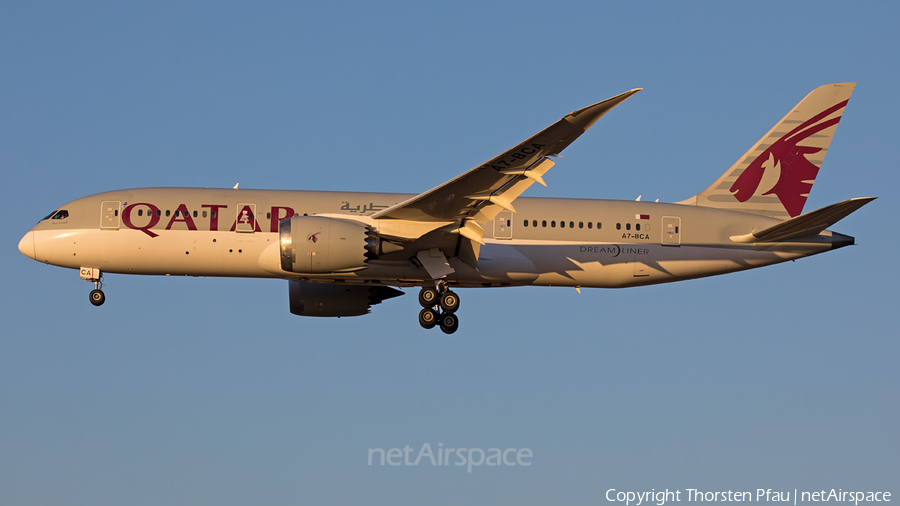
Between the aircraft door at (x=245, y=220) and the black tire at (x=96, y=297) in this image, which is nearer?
the aircraft door at (x=245, y=220)

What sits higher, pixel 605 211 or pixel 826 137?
pixel 826 137

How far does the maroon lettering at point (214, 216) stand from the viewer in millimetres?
31984

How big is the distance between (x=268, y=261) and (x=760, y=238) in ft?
52.4

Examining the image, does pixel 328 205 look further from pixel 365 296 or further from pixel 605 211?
pixel 605 211

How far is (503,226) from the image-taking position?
3262 centimetres

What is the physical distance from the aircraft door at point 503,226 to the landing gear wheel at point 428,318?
3.14 meters

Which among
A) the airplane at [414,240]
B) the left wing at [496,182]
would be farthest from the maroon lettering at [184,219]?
the left wing at [496,182]

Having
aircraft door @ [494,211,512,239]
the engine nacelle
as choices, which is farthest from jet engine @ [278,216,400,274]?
aircraft door @ [494,211,512,239]

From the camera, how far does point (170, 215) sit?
32.2 meters

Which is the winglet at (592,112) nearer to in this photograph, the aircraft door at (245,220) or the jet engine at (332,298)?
the aircraft door at (245,220)

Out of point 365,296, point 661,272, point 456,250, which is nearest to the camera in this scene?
point 456,250

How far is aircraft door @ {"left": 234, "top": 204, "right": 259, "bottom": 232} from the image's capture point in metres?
32.0

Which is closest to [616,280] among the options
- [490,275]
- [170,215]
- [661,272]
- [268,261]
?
[661,272]

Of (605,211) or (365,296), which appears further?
(365,296)
